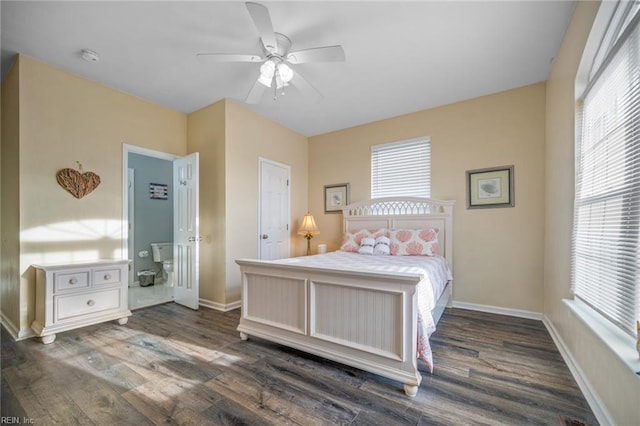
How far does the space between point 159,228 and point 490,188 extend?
579 centimetres

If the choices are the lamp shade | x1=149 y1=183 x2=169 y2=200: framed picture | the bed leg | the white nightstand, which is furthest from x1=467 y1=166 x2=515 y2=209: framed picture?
x1=149 y1=183 x2=169 y2=200: framed picture

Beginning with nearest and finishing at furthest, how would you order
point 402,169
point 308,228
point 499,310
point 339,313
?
point 339,313 < point 499,310 < point 402,169 < point 308,228

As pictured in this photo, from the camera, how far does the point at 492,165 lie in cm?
351

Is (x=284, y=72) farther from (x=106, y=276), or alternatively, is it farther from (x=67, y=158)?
(x=106, y=276)

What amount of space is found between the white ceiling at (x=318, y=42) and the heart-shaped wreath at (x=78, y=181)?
3.71 ft

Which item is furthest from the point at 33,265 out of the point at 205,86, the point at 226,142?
the point at 205,86

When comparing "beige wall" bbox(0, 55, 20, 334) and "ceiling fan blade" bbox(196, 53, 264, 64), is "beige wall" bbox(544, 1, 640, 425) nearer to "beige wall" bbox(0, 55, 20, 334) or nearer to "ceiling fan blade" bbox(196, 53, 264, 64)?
"ceiling fan blade" bbox(196, 53, 264, 64)

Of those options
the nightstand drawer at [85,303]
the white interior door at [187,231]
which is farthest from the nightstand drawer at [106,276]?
the white interior door at [187,231]

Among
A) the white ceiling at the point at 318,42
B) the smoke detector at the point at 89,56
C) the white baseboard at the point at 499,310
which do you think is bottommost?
the white baseboard at the point at 499,310

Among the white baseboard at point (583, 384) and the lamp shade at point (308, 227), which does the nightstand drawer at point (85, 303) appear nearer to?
the lamp shade at point (308, 227)

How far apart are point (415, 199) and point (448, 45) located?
1.98m

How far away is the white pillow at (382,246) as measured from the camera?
3627 mm

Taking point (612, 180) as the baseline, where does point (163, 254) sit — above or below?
below

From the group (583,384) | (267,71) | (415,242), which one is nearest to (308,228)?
(415,242)
